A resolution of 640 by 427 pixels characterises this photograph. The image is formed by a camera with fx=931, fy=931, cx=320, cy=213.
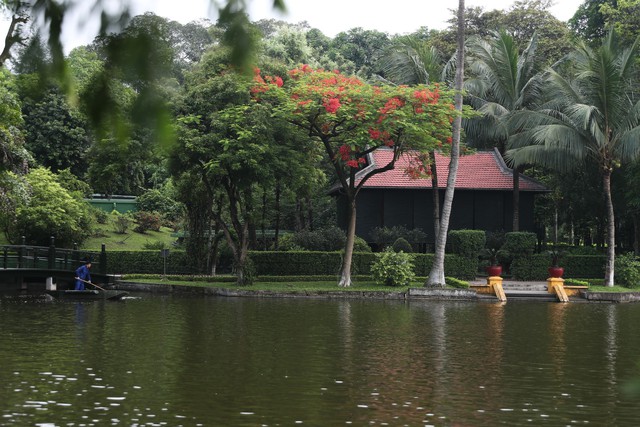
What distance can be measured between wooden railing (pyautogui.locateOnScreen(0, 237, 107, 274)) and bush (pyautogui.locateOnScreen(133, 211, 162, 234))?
658 inches

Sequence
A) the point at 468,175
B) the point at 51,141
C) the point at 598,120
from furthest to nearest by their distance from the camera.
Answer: the point at 51,141 < the point at 468,175 < the point at 598,120

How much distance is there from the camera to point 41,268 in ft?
117

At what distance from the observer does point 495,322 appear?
87.7ft

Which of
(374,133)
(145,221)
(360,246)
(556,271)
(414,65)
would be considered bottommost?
(556,271)

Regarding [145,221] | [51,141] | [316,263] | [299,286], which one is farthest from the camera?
[145,221]

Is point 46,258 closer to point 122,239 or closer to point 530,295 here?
point 122,239

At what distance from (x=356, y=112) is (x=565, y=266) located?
13.4m

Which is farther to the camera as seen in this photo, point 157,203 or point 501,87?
point 157,203

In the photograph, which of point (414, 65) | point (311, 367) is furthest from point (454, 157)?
point (311, 367)

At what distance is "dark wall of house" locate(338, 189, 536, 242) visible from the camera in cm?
4656

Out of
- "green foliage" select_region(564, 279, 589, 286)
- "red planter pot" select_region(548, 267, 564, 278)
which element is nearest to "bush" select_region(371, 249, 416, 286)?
"red planter pot" select_region(548, 267, 564, 278)

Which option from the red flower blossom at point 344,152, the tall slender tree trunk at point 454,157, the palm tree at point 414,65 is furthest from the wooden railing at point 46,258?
the palm tree at point 414,65

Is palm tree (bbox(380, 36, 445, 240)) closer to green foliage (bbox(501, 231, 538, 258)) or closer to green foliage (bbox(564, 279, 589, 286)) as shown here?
green foliage (bbox(501, 231, 538, 258))

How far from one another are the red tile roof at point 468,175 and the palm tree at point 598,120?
16.9 feet
